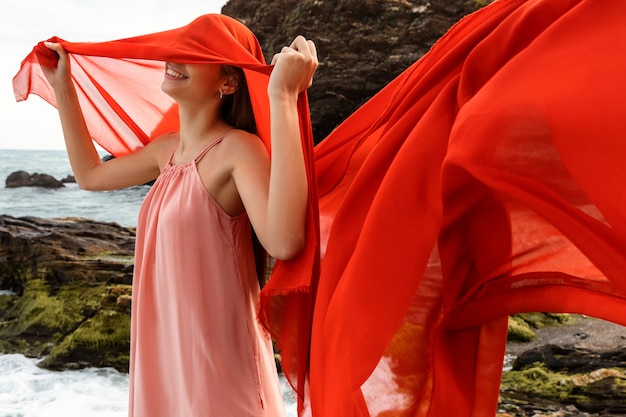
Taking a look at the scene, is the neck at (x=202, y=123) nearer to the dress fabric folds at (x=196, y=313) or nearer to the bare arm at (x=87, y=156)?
the dress fabric folds at (x=196, y=313)

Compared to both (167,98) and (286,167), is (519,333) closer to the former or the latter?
(167,98)

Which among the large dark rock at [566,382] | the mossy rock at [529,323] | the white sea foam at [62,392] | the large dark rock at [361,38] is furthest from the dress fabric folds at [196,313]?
the large dark rock at [361,38]

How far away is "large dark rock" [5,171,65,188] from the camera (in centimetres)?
1502

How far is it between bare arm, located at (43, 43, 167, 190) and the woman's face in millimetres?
288

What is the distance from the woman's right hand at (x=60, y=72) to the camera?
5.74ft

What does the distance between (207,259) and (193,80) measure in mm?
396

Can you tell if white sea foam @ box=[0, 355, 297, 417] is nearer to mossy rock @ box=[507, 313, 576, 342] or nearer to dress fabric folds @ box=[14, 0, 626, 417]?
mossy rock @ box=[507, 313, 576, 342]

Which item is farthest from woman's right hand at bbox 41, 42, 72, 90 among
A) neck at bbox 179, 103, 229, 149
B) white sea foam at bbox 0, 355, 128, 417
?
white sea foam at bbox 0, 355, 128, 417

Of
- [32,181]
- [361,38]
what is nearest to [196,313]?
[361,38]

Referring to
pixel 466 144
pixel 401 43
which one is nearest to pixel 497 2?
pixel 466 144

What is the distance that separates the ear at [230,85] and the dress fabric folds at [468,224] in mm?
113

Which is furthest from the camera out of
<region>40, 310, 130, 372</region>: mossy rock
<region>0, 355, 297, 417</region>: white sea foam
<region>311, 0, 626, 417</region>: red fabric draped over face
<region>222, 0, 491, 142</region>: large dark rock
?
<region>222, 0, 491, 142</region>: large dark rock

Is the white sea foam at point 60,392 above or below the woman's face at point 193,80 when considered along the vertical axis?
below

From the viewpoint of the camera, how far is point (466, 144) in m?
1.10
